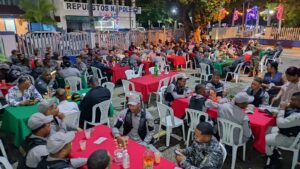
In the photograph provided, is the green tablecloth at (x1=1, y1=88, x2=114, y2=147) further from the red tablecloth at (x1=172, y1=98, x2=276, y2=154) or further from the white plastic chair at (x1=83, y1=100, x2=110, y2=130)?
the red tablecloth at (x1=172, y1=98, x2=276, y2=154)

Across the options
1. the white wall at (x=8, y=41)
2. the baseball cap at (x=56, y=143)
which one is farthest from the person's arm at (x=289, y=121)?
the white wall at (x=8, y=41)

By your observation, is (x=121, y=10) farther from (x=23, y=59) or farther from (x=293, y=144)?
(x=293, y=144)

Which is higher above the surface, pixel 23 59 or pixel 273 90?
pixel 23 59

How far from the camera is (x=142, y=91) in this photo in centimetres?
658

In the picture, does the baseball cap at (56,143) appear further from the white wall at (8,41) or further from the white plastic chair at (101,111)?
Result: the white wall at (8,41)

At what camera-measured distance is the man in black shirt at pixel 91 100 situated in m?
4.66

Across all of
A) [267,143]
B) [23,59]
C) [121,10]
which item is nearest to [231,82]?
[267,143]

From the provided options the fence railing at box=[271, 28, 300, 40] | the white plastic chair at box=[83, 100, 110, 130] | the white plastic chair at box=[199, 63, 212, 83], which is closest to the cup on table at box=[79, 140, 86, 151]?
the white plastic chair at box=[83, 100, 110, 130]

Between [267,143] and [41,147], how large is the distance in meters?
3.32

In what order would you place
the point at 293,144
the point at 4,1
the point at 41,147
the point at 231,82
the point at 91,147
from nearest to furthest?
the point at 41,147 → the point at 91,147 → the point at 293,144 → the point at 231,82 → the point at 4,1

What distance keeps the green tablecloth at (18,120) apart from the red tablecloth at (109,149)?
1323 millimetres

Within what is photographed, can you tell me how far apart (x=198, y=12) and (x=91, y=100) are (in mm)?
13970

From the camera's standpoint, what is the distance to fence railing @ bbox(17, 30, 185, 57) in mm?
10867

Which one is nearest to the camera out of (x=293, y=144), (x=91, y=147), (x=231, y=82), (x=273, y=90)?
(x=91, y=147)
